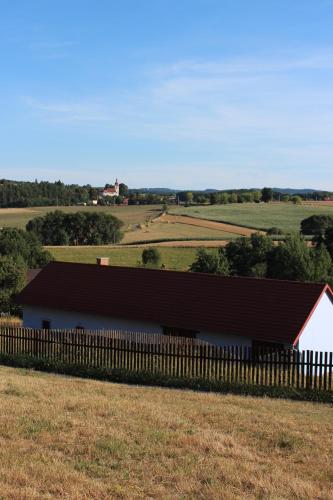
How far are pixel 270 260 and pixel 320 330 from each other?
876 inches

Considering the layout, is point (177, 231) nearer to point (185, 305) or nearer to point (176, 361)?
point (185, 305)

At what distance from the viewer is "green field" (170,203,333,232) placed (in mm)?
116938

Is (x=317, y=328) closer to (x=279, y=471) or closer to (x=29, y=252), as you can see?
(x=279, y=471)

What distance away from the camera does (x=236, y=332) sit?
885 inches

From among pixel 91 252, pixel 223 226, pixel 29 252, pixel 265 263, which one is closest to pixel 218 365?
pixel 265 263

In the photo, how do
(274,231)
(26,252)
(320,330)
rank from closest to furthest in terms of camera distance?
(320,330) → (26,252) → (274,231)

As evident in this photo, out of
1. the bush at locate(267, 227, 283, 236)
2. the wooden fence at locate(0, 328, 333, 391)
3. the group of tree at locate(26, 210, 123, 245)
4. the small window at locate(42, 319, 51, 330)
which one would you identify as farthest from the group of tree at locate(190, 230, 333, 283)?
the group of tree at locate(26, 210, 123, 245)

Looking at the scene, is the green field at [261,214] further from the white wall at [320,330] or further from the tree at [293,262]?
the white wall at [320,330]

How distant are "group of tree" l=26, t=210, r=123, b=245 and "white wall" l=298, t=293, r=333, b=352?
288 feet

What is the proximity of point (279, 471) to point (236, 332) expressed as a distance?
14.2 meters

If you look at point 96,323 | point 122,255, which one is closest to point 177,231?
point 122,255

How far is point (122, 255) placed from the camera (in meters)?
79.8

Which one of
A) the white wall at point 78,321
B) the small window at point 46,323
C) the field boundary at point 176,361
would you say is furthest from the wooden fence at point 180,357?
the small window at point 46,323

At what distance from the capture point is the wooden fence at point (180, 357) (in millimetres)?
17359
